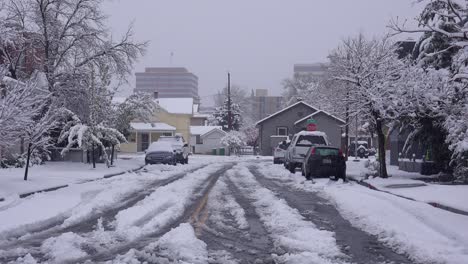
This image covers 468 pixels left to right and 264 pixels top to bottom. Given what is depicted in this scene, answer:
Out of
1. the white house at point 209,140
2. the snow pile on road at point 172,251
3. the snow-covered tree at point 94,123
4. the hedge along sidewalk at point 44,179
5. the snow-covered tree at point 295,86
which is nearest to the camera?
the snow pile on road at point 172,251

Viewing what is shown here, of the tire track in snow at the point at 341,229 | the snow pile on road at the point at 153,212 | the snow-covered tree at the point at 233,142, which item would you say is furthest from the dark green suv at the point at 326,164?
the snow-covered tree at the point at 233,142

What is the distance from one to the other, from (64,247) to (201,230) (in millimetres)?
2743

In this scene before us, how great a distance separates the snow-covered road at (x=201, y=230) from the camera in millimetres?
8430

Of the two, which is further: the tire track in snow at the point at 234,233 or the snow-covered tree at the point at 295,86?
the snow-covered tree at the point at 295,86

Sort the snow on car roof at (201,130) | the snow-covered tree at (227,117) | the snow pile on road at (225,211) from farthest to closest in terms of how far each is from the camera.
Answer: the snow-covered tree at (227,117), the snow on car roof at (201,130), the snow pile on road at (225,211)

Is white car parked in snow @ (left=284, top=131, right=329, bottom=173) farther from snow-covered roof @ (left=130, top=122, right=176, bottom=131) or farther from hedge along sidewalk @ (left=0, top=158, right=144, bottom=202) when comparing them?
snow-covered roof @ (left=130, top=122, right=176, bottom=131)

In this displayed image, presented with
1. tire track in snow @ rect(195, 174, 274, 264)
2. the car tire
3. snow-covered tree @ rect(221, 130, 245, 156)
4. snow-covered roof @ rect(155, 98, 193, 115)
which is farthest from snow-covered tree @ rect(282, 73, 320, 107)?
tire track in snow @ rect(195, 174, 274, 264)

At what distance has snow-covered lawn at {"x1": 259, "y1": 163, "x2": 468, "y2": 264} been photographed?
873cm

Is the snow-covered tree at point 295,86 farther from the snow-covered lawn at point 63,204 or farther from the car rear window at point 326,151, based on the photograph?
the snow-covered lawn at point 63,204

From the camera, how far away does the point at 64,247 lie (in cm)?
897

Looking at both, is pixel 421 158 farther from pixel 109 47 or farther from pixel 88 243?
pixel 88 243

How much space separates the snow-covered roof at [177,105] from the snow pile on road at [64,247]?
198 feet

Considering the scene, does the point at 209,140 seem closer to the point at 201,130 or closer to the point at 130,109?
the point at 201,130

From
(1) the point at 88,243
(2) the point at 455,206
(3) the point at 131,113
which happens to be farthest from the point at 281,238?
(3) the point at 131,113
